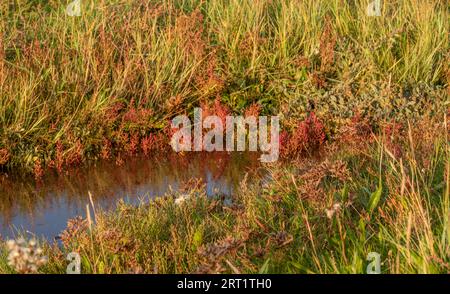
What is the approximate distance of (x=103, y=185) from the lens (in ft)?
25.4

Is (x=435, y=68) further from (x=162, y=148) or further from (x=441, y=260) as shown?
(x=441, y=260)

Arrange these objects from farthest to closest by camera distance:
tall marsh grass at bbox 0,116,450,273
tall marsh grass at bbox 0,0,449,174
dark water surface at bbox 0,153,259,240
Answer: tall marsh grass at bbox 0,0,449,174 < dark water surface at bbox 0,153,259,240 < tall marsh grass at bbox 0,116,450,273

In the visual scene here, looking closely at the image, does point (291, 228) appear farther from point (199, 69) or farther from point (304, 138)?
point (199, 69)

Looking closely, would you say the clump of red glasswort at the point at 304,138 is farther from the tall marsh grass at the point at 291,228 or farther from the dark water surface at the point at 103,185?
the tall marsh grass at the point at 291,228

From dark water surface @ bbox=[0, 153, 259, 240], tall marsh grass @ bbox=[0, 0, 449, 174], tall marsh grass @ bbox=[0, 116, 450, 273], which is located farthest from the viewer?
tall marsh grass @ bbox=[0, 0, 449, 174]

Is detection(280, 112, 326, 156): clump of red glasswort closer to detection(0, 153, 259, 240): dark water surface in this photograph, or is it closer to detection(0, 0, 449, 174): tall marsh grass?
detection(0, 0, 449, 174): tall marsh grass

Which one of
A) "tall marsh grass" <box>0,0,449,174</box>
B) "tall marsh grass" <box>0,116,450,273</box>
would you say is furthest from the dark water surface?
"tall marsh grass" <box>0,116,450,273</box>

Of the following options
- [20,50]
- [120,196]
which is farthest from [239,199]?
[20,50]

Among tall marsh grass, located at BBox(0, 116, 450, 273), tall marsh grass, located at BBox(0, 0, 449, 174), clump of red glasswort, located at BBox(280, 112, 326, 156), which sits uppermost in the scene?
tall marsh grass, located at BBox(0, 0, 449, 174)

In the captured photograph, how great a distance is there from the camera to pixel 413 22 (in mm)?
10055

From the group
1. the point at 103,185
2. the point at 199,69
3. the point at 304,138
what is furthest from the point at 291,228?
the point at 199,69

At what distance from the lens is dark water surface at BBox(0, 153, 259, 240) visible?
A: 6.97m

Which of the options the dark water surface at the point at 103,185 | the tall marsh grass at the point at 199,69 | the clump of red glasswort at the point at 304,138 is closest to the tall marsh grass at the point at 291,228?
the dark water surface at the point at 103,185

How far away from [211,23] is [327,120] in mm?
1963
